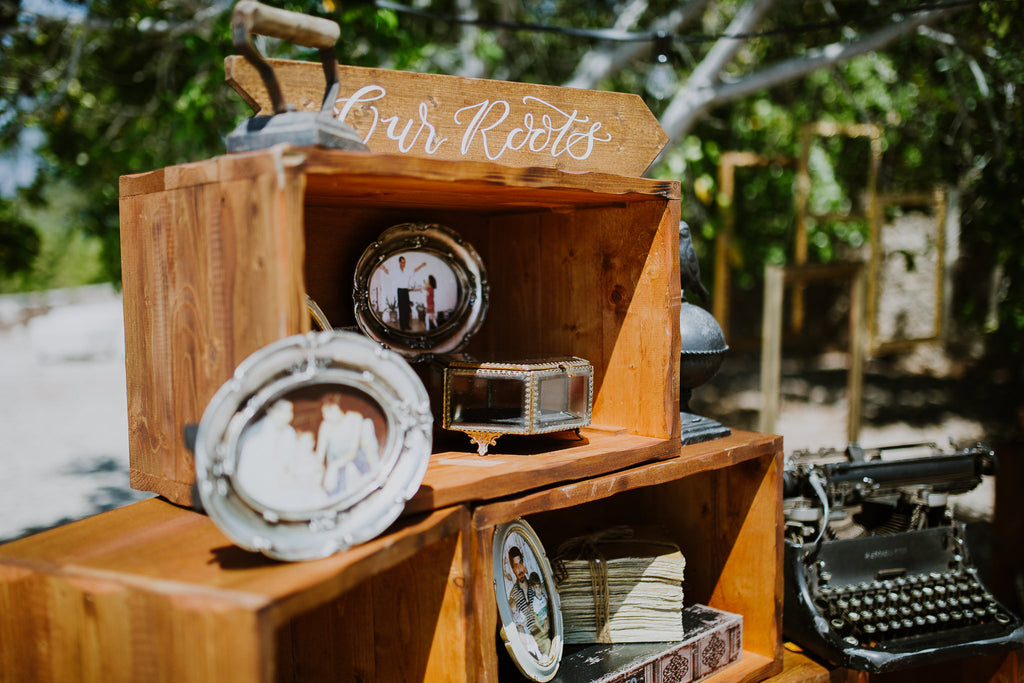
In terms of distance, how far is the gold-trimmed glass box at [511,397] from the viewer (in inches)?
64.2

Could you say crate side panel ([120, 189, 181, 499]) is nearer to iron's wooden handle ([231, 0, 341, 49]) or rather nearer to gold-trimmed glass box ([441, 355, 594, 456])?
iron's wooden handle ([231, 0, 341, 49])

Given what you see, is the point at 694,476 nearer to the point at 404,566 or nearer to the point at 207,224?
the point at 404,566

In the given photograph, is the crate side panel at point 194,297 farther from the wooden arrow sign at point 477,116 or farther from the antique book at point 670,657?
the antique book at point 670,657

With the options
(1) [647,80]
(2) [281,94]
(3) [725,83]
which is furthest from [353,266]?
(1) [647,80]

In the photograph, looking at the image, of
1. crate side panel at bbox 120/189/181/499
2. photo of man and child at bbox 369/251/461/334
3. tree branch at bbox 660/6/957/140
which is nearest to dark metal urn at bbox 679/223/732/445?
photo of man and child at bbox 369/251/461/334

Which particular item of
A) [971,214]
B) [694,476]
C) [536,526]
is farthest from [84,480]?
[971,214]

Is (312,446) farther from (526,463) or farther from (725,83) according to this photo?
(725,83)

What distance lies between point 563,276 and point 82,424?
6997mm

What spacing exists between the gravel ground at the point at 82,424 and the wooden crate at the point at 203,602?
1.74m

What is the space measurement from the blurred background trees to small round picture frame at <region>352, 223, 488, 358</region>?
5.06 ft

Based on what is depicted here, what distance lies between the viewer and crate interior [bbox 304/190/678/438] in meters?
1.76

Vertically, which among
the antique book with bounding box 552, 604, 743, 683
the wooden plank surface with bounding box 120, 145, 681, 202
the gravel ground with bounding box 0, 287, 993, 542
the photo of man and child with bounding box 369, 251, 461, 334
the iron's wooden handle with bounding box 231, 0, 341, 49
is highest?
the iron's wooden handle with bounding box 231, 0, 341, 49

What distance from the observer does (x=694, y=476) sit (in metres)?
2.11

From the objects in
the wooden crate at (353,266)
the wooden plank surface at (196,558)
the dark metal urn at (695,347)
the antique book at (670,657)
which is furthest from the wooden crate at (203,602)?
the dark metal urn at (695,347)
